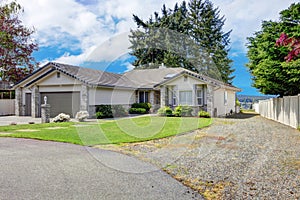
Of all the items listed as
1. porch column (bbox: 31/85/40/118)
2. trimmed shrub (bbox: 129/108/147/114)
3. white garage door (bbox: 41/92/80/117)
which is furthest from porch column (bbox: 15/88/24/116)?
trimmed shrub (bbox: 129/108/147/114)

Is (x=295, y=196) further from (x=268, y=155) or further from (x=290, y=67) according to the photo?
(x=290, y=67)

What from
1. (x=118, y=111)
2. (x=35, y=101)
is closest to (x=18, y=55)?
(x=35, y=101)

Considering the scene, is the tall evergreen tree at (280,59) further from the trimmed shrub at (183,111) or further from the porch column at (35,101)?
the porch column at (35,101)

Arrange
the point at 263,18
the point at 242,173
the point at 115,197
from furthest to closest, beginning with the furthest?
the point at 263,18, the point at 242,173, the point at 115,197

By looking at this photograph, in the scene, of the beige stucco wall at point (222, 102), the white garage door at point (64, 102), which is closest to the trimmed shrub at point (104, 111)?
the white garage door at point (64, 102)

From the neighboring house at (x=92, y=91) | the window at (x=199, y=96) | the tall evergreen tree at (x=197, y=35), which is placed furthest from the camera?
the tall evergreen tree at (x=197, y=35)

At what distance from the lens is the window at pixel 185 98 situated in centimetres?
2116

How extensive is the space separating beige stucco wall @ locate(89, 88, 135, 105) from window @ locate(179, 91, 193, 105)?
17.4ft

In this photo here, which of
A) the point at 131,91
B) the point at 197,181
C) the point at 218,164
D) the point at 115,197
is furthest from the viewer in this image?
the point at 131,91

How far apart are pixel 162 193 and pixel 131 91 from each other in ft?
67.6

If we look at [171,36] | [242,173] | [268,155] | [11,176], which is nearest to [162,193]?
[242,173]

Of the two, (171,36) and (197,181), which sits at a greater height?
(171,36)

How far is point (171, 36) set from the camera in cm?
3291

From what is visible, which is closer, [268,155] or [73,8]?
[268,155]
